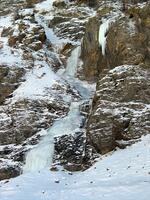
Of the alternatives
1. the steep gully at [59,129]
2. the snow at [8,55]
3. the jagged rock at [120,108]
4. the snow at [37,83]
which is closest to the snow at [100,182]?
the jagged rock at [120,108]

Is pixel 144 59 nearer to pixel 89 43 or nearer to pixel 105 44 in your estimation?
pixel 105 44

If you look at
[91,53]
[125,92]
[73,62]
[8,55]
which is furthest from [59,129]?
[73,62]

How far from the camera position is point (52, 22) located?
48.2 metres

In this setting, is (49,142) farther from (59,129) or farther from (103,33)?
(103,33)

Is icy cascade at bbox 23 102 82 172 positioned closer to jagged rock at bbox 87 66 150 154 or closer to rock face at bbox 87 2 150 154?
rock face at bbox 87 2 150 154

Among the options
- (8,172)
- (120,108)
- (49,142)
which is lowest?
(8,172)

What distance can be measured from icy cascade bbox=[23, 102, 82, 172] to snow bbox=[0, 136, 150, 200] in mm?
2088

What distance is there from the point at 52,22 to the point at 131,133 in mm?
26315

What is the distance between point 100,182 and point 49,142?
912 centimetres

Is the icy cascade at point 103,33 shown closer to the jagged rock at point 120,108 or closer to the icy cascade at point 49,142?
the icy cascade at point 49,142

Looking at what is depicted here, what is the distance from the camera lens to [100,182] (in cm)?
1884

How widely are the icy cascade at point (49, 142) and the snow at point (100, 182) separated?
2.09m

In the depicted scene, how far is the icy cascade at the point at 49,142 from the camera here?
26000mm

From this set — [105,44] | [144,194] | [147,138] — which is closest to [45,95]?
[105,44]
